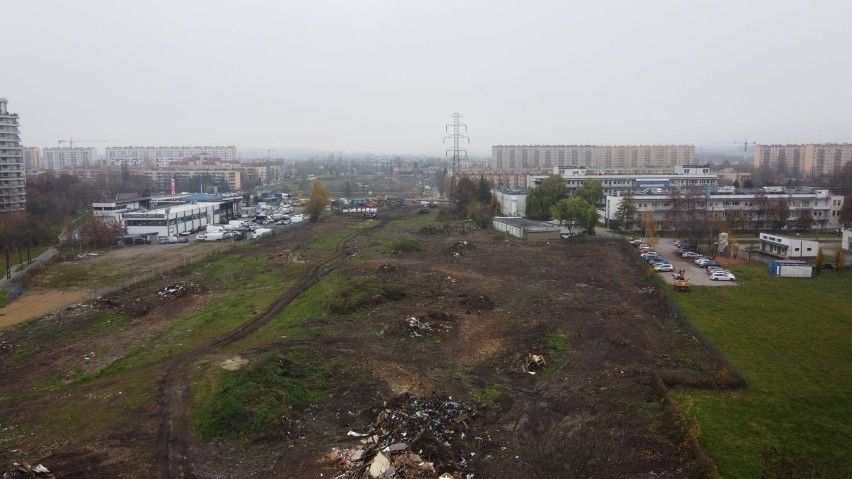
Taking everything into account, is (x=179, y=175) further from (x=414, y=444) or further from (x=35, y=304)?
(x=414, y=444)

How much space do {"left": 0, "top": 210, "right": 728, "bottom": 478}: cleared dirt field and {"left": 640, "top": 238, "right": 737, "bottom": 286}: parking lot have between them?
1586mm

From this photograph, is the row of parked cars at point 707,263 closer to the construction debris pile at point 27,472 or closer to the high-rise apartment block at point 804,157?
the construction debris pile at point 27,472

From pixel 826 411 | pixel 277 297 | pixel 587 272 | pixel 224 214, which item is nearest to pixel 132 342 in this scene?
pixel 277 297

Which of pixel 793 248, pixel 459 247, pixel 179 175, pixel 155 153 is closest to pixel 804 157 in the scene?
pixel 793 248

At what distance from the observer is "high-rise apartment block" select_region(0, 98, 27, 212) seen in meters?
36.7

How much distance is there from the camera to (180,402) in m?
9.40

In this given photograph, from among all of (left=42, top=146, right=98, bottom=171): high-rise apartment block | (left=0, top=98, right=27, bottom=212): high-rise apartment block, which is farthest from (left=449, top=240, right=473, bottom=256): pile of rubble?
(left=42, top=146, right=98, bottom=171): high-rise apartment block

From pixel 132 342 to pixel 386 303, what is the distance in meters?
6.31

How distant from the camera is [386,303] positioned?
16078 mm

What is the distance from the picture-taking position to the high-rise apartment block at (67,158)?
110062 millimetres

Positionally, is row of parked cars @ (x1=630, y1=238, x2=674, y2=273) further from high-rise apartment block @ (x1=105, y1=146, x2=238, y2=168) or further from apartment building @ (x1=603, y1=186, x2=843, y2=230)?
high-rise apartment block @ (x1=105, y1=146, x2=238, y2=168)

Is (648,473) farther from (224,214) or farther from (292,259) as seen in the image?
(224,214)

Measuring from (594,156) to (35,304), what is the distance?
275 feet

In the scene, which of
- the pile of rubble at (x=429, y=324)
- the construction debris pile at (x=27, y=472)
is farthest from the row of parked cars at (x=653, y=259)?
the construction debris pile at (x=27, y=472)
